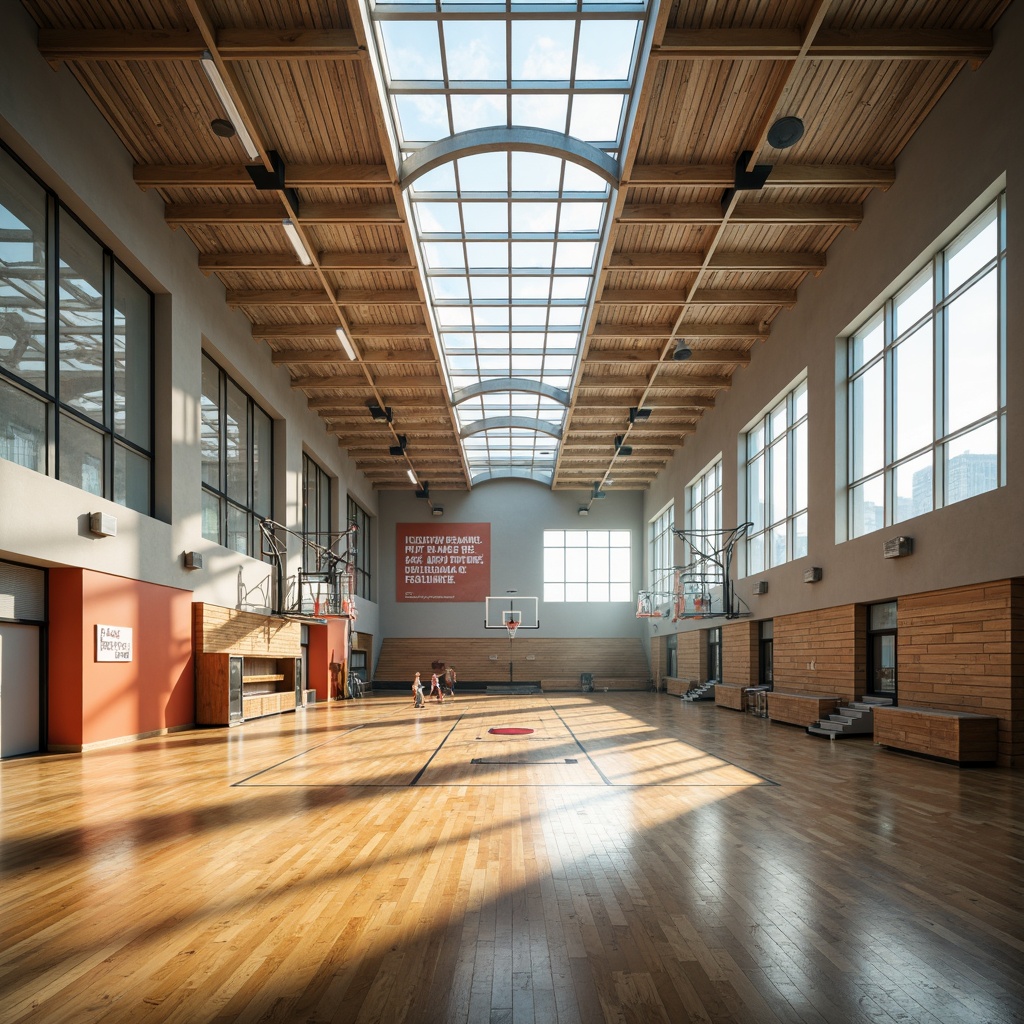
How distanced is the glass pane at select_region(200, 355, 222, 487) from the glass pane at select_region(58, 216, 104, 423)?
431 cm

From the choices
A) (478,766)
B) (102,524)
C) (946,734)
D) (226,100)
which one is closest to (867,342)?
(946,734)

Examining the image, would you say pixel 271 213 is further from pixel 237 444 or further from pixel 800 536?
pixel 800 536

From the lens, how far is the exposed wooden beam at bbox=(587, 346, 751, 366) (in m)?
23.0

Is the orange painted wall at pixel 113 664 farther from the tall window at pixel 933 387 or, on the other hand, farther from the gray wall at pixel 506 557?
the gray wall at pixel 506 557

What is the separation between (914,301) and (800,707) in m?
8.23

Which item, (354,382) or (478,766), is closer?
(478,766)

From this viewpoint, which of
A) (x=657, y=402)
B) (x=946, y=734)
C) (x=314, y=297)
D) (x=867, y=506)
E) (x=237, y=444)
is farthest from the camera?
(x=657, y=402)

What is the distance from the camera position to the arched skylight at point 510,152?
1262 centimetres

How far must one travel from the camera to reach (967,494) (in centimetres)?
1299

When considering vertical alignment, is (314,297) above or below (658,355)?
above

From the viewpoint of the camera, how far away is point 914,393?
14.9 metres

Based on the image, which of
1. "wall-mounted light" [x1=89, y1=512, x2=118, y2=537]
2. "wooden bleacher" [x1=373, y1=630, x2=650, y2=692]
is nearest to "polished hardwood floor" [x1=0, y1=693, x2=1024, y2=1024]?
"wall-mounted light" [x1=89, y1=512, x2=118, y2=537]

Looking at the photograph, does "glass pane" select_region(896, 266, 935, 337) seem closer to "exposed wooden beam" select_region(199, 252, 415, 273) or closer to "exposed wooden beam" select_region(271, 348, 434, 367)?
"exposed wooden beam" select_region(199, 252, 415, 273)

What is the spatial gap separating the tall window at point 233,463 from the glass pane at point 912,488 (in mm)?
13395
